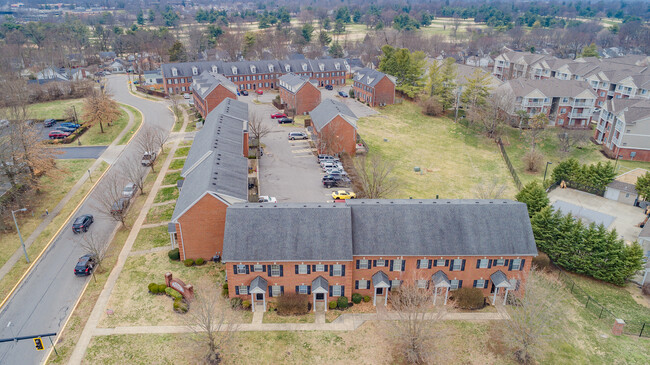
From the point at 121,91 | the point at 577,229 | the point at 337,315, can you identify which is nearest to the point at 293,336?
the point at 337,315

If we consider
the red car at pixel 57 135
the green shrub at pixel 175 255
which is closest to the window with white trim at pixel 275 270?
the green shrub at pixel 175 255

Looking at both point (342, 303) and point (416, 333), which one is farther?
point (342, 303)

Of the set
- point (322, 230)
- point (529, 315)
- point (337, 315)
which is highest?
point (322, 230)

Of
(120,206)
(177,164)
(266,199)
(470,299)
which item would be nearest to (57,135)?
(177,164)

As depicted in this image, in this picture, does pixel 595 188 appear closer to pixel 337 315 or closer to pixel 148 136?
pixel 337 315

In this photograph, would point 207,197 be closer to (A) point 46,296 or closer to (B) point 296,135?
(A) point 46,296

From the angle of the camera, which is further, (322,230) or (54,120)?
(54,120)
